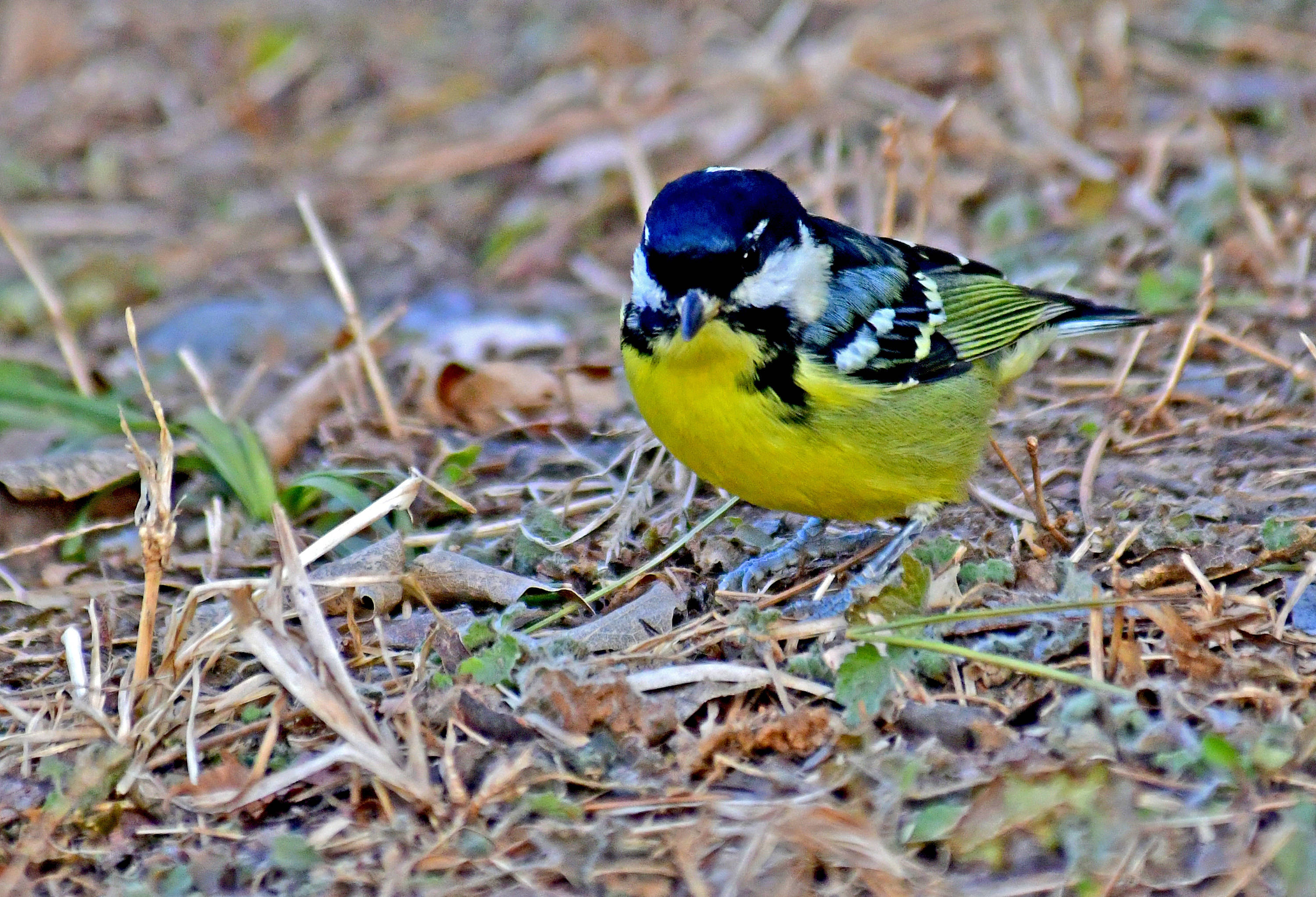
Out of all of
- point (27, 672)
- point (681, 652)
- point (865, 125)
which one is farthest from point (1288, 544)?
point (865, 125)

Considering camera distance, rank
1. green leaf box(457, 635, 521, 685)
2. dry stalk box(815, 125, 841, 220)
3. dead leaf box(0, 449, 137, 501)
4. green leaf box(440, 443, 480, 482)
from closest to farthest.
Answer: green leaf box(457, 635, 521, 685) < dead leaf box(0, 449, 137, 501) < green leaf box(440, 443, 480, 482) < dry stalk box(815, 125, 841, 220)

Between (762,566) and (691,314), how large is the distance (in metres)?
0.94

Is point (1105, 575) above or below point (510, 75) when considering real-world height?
below

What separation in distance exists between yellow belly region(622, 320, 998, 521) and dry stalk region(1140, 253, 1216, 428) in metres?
1.06

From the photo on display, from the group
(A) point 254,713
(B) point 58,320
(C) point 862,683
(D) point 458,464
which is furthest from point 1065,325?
(B) point 58,320

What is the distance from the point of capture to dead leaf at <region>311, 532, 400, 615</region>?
427 centimetres

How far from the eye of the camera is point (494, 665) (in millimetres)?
3850

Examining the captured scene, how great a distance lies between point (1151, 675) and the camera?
12.1ft

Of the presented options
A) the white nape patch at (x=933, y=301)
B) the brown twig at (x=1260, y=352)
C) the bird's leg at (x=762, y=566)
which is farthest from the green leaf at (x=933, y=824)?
the brown twig at (x=1260, y=352)

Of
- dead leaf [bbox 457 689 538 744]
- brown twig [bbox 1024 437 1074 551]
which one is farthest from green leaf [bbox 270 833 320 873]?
brown twig [bbox 1024 437 1074 551]

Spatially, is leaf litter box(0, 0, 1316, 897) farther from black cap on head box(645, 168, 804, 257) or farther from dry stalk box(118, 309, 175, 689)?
black cap on head box(645, 168, 804, 257)

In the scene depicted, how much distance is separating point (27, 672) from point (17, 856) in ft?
2.98

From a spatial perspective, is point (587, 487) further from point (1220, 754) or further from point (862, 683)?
point (1220, 754)

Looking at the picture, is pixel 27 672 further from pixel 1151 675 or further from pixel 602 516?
pixel 1151 675
